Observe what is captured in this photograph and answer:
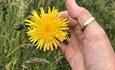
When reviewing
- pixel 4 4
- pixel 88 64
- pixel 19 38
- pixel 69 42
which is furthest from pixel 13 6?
pixel 88 64

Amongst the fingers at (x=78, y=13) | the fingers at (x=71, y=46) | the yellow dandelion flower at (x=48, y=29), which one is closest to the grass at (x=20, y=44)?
the fingers at (x=71, y=46)

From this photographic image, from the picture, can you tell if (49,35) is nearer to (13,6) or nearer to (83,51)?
(83,51)

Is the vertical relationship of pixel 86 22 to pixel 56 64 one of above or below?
above

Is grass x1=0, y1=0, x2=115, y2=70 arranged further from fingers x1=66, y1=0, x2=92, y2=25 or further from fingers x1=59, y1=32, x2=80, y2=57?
fingers x1=66, y1=0, x2=92, y2=25

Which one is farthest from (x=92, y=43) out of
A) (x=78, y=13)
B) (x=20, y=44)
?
(x=20, y=44)

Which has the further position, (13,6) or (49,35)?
(13,6)

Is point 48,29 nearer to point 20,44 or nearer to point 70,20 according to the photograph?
point 70,20

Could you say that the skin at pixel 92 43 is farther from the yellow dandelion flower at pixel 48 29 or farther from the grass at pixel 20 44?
the grass at pixel 20 44

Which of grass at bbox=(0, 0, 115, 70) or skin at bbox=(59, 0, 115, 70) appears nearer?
skin at bbox=(59, 0, 115, 70)

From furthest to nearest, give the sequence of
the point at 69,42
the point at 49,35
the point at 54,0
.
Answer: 1. the point at 54,0
2. the point at 69,42
3. the point at 49,35

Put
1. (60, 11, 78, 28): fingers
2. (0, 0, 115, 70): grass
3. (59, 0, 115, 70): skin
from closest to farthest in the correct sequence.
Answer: (59, 0, 115, 70): skin < (60, 11, 78, 28): fingers < (0, 0, 115, 70): grass

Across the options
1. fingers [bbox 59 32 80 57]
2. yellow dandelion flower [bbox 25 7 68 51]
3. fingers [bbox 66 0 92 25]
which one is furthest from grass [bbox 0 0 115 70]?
fingers [bbox 66 0 92 25]
